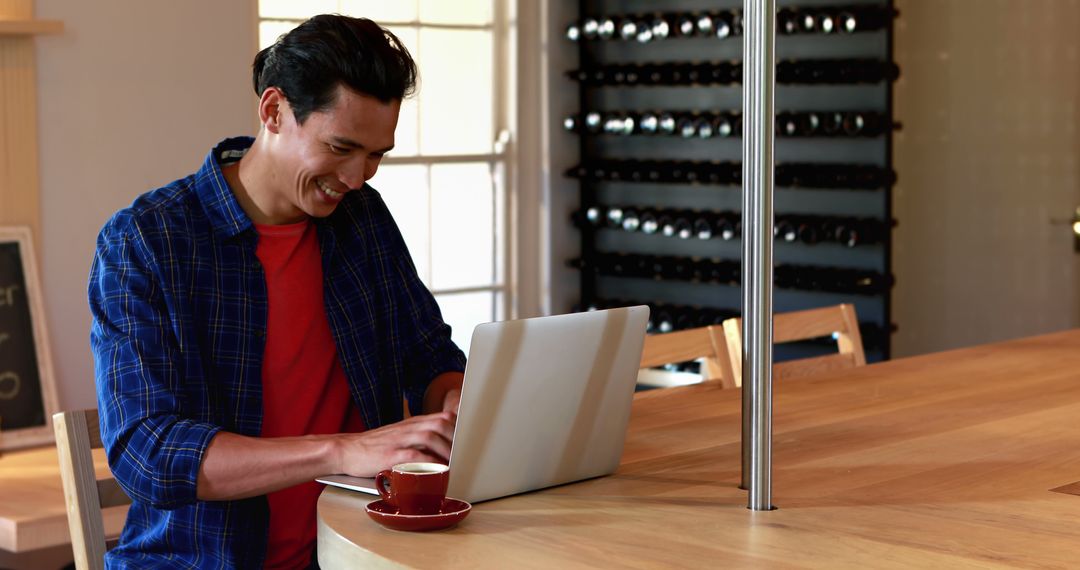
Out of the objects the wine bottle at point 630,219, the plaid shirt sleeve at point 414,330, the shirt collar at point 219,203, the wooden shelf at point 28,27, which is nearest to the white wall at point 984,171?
the wine bottle at point 630,219

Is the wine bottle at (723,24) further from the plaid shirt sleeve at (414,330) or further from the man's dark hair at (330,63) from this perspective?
the man's dark hair at (330,63)

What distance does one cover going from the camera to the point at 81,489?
6.17 ft

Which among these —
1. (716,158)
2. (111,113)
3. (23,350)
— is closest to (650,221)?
(716,158)

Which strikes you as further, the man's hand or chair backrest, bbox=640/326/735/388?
chair backrest, bbox=640/326/735/388

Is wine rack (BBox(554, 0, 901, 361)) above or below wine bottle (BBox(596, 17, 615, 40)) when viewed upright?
below

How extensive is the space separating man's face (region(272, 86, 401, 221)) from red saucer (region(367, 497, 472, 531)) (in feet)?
2.11

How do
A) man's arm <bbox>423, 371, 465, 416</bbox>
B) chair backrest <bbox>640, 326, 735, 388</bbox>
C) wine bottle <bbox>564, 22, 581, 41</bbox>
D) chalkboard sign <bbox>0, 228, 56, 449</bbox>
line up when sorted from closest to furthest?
man's arm <bbox>423, 371, 465, 416</bbox>, chair backrest <bbox>640, 326, 735, 388</bbox>, chalkboard sign <bbox>0, 228, 56, 449</bbox>, wine bottle <bbox>564, 22, 581, 41</bbox>

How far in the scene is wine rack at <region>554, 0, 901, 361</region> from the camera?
5.25m

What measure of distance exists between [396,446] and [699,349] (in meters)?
1.36

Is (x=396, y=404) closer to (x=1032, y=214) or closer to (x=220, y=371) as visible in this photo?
(x=220, y=371)

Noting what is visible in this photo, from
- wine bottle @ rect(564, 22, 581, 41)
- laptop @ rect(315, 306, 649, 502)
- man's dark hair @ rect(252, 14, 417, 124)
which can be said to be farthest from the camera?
wine bottle @ rect(564, 22, 581, 41)

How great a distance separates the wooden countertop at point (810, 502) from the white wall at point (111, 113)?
251 centimetres

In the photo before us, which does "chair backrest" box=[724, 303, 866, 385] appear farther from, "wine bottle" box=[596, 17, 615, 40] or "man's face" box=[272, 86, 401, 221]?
"wine bottle" box=[596, 17, 615, 40]

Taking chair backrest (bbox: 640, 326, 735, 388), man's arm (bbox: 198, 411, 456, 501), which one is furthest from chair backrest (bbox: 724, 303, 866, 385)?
man's arm (bbox: 198, 411, 456, 501)
